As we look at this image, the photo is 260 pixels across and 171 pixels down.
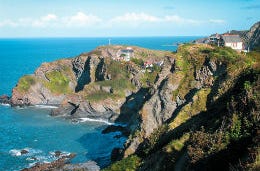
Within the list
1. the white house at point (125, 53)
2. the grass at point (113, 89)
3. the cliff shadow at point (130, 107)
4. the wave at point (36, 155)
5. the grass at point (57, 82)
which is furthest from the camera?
the white house at point (125, 53)

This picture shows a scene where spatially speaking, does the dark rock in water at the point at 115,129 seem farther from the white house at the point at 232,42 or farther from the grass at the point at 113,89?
the white house at the point at 232,42

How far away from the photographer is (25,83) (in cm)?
13112

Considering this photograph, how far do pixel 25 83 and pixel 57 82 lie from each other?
448 inches

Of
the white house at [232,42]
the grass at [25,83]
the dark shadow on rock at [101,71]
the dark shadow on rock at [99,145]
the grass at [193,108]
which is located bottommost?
the dark shadow on rock at [99,145]

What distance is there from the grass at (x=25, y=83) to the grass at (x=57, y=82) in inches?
184

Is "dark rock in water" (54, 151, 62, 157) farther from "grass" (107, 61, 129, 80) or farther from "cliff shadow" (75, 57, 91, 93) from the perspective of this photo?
"cliff shadow" (75, 57, 91, 93)

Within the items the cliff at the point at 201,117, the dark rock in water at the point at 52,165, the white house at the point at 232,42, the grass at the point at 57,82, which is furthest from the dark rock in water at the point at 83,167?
the grass at the point at 57,82

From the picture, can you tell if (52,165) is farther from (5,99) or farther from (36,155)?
(5,99)

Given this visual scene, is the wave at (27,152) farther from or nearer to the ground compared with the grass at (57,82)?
nearer to the ground

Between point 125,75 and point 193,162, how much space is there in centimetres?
10529

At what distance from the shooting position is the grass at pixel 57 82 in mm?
134688

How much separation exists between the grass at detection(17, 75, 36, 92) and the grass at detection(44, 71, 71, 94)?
4672 millimetres

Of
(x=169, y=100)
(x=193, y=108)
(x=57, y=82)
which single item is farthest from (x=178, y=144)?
(x=57, y=82)

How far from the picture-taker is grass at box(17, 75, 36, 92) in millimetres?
129250
